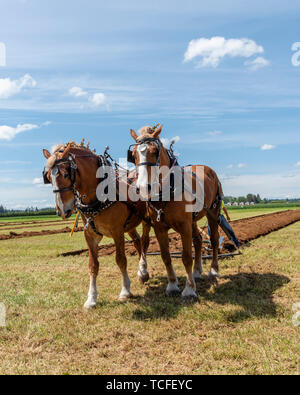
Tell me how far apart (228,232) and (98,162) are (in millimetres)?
5438

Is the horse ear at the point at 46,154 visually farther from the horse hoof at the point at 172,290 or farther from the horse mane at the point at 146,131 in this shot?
the horse hoof at the point at 172,290

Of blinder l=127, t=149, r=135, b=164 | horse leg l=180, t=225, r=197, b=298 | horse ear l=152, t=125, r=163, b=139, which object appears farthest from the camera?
horse leg l=180, t=225, r=197, b=298

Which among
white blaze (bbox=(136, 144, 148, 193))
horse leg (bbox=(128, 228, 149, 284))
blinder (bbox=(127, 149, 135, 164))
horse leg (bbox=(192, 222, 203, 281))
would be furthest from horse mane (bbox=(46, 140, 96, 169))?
horse leg (bbox=(192, 222, 203, 281))

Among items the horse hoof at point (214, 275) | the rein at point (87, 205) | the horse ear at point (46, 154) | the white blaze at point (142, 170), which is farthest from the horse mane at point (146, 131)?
the horse hoof at point (214, 275)

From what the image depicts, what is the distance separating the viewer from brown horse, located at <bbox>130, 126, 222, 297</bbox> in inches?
187

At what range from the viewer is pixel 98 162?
5.56m

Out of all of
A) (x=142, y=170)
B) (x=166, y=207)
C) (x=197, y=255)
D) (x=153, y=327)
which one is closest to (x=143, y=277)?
(x=197, y=255)

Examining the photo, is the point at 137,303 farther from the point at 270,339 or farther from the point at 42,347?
the point at 270,339

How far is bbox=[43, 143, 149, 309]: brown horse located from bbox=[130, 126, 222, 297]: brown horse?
1.96 ft

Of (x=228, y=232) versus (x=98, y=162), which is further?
(x=228, y=232)

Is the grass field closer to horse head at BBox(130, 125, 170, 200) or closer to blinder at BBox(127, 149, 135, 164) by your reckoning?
horse head at BBox(130, 125, 170, 200)

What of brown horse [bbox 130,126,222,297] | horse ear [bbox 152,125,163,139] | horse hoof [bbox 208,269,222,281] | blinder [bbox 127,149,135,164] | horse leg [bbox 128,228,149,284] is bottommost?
horse hoof [bbox 208,269,222,281]
